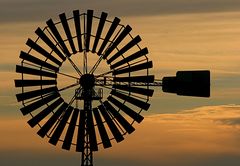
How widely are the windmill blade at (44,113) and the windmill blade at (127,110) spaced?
120 inches

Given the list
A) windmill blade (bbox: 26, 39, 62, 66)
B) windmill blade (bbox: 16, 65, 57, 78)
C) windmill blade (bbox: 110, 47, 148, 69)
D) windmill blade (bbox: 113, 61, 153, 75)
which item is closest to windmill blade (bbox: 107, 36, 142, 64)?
windmill blade (bbox: 110, 47, 148, 69)

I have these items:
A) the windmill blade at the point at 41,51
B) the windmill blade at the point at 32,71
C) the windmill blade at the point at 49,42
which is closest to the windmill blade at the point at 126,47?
the windmill blade at the point at 49,42

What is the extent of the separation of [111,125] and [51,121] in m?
3.57

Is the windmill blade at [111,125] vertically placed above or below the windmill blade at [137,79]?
below

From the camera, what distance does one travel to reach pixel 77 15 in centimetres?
3481

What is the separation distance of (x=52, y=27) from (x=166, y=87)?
7822 mm

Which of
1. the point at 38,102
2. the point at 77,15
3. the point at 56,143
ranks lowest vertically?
the point at 56,143

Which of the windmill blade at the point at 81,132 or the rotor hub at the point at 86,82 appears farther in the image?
the windmill blade at the point at 81,132

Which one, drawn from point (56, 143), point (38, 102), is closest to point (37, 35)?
point (38, 102)

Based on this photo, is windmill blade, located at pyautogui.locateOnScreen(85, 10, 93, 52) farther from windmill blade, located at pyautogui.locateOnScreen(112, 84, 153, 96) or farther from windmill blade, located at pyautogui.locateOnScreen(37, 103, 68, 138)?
windmill blade, located at pyautogui.locateOnScreen(37, 103, 68, 138)

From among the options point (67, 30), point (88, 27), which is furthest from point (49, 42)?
point (88, 27)

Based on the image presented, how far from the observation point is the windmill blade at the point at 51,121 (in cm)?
3459

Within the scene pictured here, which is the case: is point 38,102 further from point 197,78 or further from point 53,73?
point 197,78

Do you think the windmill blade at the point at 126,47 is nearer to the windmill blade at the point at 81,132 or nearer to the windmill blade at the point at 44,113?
the windmill blade at the point at 81,132
